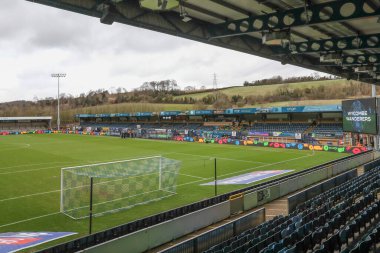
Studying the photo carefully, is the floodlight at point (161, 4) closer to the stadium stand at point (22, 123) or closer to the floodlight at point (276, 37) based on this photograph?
the floodlight at point (276, 37)

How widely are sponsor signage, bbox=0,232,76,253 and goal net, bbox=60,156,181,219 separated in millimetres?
2163

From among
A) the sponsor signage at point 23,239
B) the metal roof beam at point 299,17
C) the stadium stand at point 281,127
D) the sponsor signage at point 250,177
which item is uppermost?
the metal roof beam at point 299,17

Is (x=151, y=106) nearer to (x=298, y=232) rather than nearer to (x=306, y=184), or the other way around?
(x=306, y=184)

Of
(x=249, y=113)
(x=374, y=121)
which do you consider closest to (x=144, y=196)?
(x=374, y=121)

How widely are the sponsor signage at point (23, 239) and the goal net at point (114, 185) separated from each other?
216cm

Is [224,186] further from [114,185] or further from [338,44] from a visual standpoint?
[338,44]

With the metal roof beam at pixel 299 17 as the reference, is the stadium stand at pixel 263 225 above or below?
below

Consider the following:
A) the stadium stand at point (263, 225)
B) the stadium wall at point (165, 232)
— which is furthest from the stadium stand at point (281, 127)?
the stadium wall at point (165, 232)

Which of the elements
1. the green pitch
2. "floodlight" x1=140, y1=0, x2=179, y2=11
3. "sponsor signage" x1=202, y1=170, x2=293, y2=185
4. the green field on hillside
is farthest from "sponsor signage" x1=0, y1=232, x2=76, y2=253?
the green field on hillside

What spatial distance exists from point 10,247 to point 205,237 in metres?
6.77

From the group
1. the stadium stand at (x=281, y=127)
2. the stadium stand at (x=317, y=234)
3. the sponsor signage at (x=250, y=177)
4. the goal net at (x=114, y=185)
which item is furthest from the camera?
the stadium stand at (x=281, y=127)

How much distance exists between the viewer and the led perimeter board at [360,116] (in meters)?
20.6

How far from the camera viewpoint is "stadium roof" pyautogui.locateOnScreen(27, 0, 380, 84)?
26.0ft

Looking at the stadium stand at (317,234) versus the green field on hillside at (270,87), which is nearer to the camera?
the stadium stand at (317,234)
